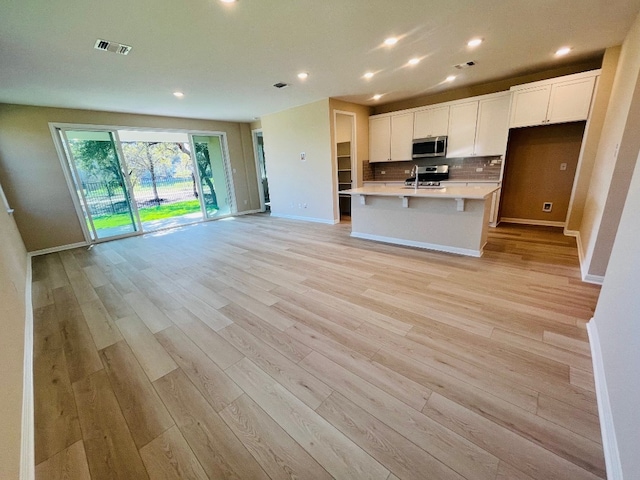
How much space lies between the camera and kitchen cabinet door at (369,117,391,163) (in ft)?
18.6

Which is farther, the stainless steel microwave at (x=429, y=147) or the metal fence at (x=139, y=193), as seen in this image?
the metal fence at (x=139, y=193)

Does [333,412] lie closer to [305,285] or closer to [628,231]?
[305,285]

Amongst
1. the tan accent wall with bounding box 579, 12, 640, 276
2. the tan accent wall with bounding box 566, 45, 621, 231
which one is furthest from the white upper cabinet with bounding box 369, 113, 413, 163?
the tan accent wall with bounding box 579, 12, 640, 276

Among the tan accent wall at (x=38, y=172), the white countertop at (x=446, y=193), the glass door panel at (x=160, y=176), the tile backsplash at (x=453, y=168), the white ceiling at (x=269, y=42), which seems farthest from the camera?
the glass door panel at (x=160, y=176)

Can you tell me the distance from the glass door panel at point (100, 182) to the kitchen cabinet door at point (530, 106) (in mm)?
7551

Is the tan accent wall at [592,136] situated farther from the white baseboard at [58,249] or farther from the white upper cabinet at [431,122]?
the white baseboard at [58,249]

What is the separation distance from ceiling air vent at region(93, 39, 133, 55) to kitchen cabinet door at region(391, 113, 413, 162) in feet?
15.5

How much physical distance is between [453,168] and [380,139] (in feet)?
5.69

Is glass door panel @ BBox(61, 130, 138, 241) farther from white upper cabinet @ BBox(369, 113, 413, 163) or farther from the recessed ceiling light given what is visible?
the recessed ceiling light

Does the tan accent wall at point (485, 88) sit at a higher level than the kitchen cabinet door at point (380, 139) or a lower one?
higher

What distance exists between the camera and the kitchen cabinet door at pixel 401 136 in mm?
5344

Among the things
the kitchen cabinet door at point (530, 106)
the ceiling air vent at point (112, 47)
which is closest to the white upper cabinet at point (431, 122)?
the kitchen cabinet door at point (530, 106)

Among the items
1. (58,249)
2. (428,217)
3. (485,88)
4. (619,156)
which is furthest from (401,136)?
(58,249)

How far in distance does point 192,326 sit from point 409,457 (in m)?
1.86
